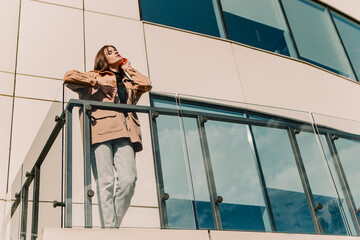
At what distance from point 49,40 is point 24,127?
1.79 m

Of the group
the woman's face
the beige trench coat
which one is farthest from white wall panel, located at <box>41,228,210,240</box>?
the woman's face

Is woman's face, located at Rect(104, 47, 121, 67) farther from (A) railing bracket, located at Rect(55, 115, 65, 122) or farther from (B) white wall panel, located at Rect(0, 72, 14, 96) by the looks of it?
(B) white wall panel, located at Rect(0, 72, 14, 96)

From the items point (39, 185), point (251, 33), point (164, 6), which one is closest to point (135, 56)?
point (164, 6)

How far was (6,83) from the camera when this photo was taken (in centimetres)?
734

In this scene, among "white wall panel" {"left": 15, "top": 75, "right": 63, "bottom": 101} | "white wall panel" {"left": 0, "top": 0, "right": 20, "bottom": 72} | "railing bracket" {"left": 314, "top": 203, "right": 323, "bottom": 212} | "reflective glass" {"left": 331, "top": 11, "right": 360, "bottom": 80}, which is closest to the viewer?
"railing bracket" {"left": 314, "top": 203, "right": 323, "bottom": 212}

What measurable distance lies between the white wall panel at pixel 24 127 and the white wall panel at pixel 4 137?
0.23 feet

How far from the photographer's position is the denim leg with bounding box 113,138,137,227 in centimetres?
405

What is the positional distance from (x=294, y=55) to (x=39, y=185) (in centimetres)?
797

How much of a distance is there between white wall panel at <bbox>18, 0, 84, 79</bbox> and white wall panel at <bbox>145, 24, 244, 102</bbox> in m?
1.38

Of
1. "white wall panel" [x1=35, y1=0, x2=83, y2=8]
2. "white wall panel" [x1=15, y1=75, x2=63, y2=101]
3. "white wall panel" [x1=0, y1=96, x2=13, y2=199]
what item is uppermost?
"white wall panel" [x1=35, y1=0, x2=83, y2=8]

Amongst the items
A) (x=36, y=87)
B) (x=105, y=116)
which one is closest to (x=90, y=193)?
(x=105, y=116)

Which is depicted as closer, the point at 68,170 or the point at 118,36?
the point at 68,170

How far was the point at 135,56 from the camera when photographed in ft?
28.6

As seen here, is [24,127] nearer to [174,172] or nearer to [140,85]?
[140,85]
